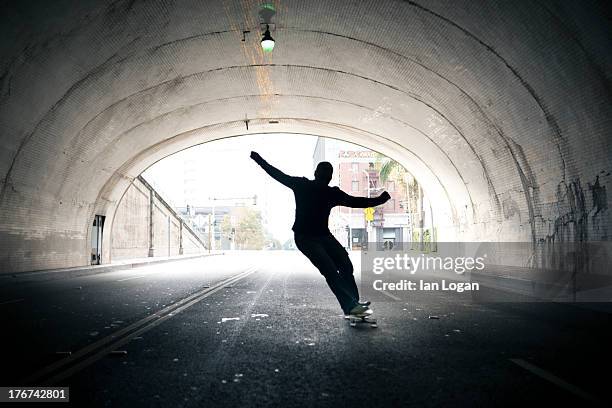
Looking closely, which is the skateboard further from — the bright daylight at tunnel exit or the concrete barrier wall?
the concrete barrier wall

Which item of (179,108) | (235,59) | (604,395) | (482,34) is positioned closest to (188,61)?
(235,59)

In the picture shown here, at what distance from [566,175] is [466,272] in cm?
724

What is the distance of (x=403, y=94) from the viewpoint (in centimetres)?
1393

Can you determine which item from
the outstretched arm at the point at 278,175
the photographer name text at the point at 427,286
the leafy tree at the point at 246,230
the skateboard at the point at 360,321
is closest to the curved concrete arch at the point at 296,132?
the photographer name text at the point at 427,286

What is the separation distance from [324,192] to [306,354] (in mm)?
2257

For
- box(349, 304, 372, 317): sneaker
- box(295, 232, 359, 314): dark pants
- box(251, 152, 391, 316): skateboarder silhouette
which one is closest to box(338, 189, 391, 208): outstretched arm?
box(251, 152, 391, 316): skateboarder silhouette

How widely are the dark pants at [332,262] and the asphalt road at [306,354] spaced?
0.44 m

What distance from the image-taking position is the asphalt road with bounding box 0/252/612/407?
11.7 feet

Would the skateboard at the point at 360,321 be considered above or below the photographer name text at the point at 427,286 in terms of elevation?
above

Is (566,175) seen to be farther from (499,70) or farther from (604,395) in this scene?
(604,395)

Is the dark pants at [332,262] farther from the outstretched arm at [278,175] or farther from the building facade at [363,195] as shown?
the building facade at [363,195]

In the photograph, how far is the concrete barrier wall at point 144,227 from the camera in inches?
1113

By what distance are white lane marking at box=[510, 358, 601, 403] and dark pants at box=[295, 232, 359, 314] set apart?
7.44ft

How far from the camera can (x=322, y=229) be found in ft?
20.8
